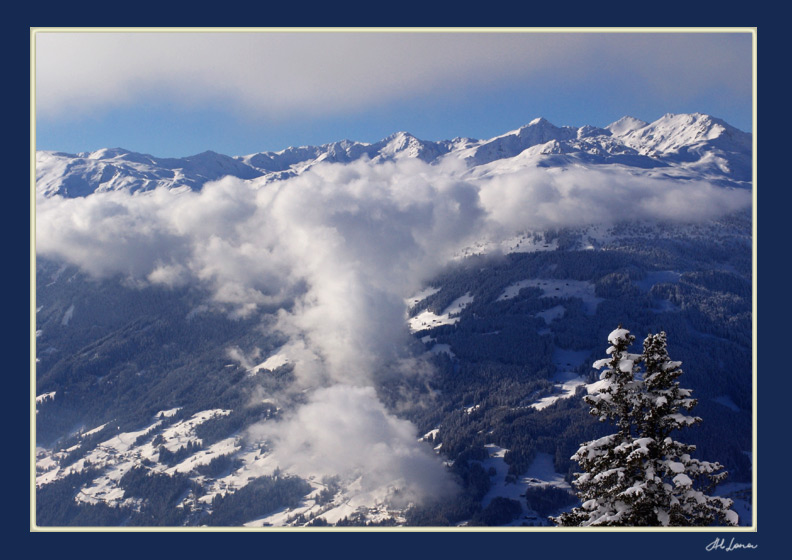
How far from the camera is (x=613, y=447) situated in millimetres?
33938

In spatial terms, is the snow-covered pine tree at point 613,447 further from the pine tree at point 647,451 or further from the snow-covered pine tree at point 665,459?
the snow-covered pine tree at point 665,459

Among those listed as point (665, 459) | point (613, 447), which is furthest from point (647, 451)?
point (665, 459)

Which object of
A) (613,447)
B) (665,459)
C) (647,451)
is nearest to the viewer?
(647,451)

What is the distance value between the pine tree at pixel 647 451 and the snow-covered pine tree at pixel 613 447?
0.17 ft

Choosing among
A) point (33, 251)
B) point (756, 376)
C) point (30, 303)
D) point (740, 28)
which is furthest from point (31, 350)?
point (740, 28)

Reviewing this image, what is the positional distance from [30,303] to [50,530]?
1467 centimetres

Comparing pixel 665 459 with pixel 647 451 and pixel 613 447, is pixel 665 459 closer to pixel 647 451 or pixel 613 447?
pixel 613 447

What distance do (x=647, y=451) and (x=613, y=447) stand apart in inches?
109

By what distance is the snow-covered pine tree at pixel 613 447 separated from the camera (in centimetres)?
3259

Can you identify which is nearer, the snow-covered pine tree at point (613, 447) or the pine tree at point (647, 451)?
the pine tree at point (647, 451)

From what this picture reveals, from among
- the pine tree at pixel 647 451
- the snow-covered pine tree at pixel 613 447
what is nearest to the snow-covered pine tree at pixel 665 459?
the pine tree at pixel 647 451

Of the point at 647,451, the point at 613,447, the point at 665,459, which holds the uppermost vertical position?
the point at 647,451

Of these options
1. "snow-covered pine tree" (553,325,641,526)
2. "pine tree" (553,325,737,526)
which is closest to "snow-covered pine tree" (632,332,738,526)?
"pine tree" (553,325,737,526)

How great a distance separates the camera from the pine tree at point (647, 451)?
105 ft
